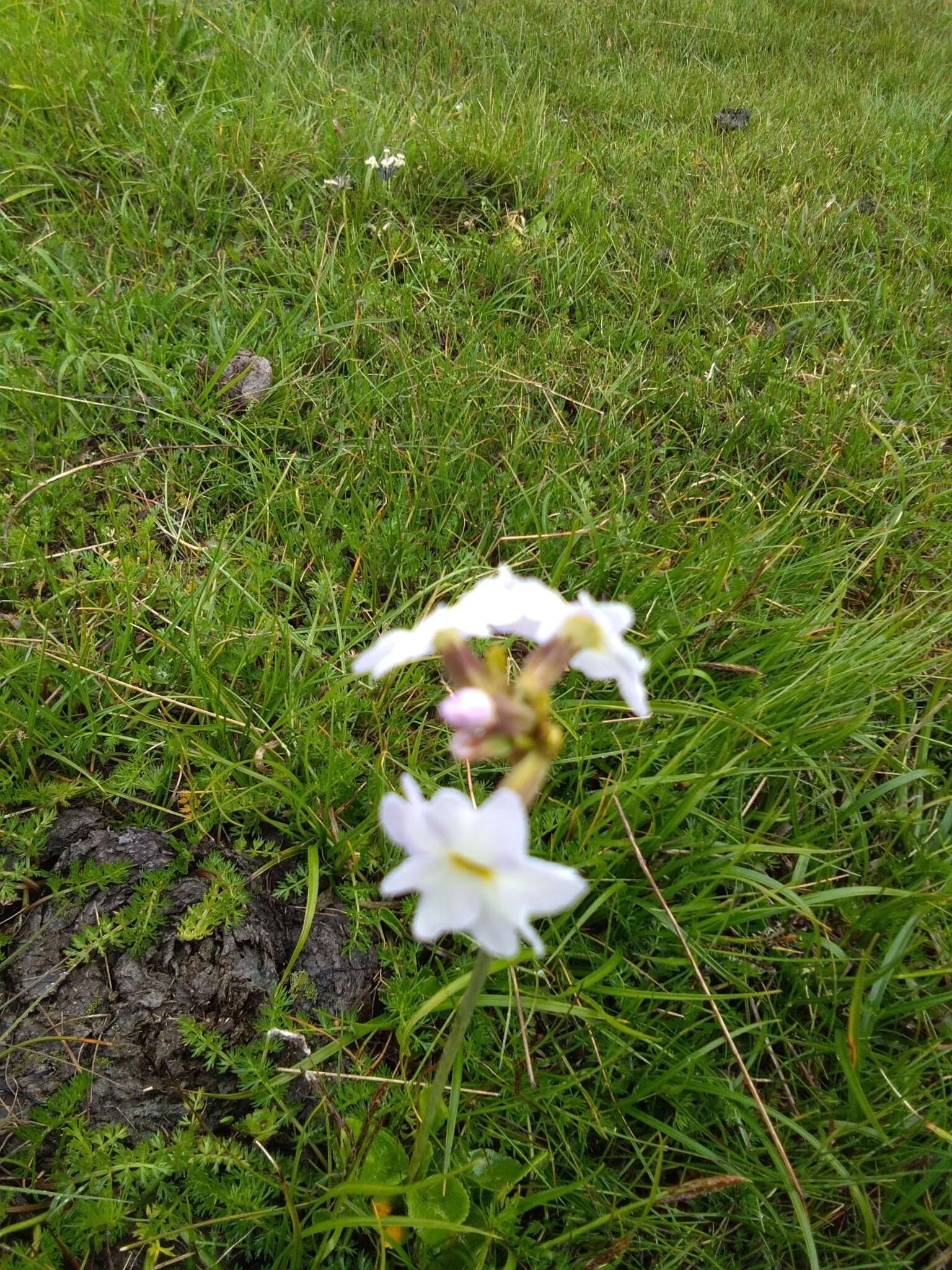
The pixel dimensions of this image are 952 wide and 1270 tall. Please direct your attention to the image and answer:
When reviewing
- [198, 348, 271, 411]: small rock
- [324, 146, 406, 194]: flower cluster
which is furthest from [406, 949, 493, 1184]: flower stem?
[324, 146, 406, 194]: flower cluster

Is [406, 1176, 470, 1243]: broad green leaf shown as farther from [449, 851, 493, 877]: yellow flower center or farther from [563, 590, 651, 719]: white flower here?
[563, 590, 651, 719]: white flower

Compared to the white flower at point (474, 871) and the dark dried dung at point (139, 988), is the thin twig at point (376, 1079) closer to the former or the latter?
the dark dried dung at point (139, 988)

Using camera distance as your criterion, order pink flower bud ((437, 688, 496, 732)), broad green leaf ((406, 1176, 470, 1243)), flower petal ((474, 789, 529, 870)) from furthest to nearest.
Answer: broad green leaf ((406, 1176, 470, 1243)), pink flower bud ((437, 688, 496, 732)), flower petal ((474, 789, 529, 870))

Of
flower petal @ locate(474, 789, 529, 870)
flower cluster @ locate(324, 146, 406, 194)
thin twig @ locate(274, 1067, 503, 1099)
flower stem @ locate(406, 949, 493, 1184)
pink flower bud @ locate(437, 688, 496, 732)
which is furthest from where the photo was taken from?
flower cluster @ locate(324, 146, 406, 194)

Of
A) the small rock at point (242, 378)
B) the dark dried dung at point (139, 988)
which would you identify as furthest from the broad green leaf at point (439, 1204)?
the small rock at point (242, 378)

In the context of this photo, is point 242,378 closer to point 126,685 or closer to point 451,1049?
point 126,685

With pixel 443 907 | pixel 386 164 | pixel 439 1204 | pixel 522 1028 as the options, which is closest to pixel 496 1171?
pixel 439 1204
